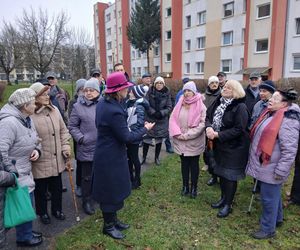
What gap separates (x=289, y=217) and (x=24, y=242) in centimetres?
359

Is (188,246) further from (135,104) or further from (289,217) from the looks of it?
(135,104)

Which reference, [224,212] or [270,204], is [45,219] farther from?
[270,204]

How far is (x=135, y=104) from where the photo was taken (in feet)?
14.7

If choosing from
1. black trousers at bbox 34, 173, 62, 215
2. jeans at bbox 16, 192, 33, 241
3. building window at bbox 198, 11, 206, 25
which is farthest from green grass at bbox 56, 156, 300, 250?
building window at bbox 198, 11, 206, 25

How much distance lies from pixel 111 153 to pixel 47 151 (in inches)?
40.0

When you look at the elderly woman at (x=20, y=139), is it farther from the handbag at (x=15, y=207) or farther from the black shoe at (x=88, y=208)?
the black shoe at (x=88, y=208)

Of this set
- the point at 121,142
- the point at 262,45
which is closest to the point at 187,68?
the point at 262,45

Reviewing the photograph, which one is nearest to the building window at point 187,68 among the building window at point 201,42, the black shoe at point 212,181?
the building window at point 201,42

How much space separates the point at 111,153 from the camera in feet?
10.2

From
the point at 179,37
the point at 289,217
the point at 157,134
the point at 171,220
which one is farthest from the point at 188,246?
the point at 179,37

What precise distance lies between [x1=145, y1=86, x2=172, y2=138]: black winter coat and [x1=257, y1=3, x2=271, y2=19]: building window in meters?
21.2

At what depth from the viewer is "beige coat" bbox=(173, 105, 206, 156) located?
4234mm

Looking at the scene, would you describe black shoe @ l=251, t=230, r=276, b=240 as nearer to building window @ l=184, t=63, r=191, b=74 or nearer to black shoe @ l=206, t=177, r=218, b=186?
black shoe @ l=206, t=177, r=218, b=186

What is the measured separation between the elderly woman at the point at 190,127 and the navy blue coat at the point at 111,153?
1.19 metres
